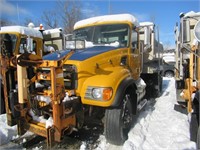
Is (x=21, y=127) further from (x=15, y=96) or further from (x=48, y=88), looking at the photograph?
(x=48, y=88)

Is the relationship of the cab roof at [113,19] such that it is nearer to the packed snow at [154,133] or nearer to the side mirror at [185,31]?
the side mirror at [185,31]

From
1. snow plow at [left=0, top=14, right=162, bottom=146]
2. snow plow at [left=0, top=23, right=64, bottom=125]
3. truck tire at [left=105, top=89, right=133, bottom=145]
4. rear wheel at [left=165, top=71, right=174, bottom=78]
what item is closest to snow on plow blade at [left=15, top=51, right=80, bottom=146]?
snow plow at [left=0, top=14, right=162, bottom=146]

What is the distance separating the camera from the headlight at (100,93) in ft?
11.8

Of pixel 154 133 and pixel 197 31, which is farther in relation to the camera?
pixel 154 133

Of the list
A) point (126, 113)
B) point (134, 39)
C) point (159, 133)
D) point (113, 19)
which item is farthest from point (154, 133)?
point (113, 19)

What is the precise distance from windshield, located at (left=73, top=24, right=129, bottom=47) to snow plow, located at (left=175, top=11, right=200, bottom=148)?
1.34 meters

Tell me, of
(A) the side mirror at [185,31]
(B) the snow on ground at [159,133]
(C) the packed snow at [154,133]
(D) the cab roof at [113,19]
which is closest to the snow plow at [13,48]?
(C) the packed snow at [154,133]

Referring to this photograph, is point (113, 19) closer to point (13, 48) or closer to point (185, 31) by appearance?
point (185, 31)

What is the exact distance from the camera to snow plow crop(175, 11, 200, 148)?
3430 mm

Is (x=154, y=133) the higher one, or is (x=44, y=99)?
(x=44, y=99)

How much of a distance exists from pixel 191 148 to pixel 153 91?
4.62 meters

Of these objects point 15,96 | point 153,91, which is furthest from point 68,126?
point 153,91

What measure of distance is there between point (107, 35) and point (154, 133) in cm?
261

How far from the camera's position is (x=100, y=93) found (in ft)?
11.8
